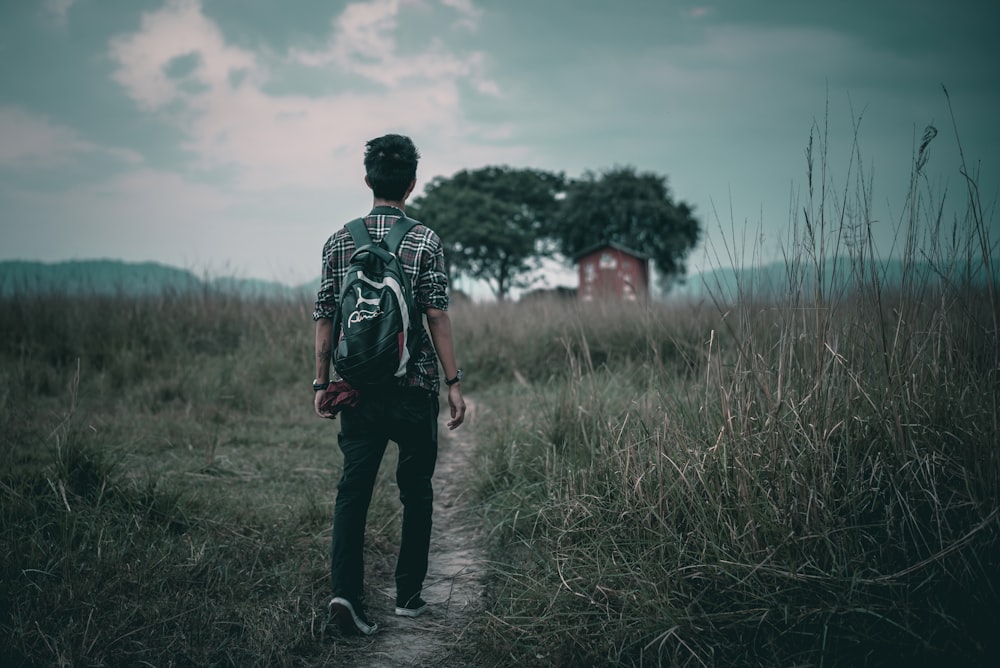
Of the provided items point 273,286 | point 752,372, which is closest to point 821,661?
point 752,372

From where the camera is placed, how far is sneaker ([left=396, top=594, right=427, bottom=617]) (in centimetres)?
272

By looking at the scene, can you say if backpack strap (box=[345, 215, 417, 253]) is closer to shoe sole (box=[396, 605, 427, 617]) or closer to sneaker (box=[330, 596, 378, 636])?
sneaker (box=[330, 596, 378, 636])

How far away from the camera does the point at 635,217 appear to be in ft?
117

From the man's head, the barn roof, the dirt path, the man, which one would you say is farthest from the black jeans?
the barn roof

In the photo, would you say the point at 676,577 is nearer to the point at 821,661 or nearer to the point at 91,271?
the point at 821,661

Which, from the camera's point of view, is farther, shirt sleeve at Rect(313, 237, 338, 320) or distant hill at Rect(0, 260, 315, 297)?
distant hill at Rect(0, 260, 315, 297)

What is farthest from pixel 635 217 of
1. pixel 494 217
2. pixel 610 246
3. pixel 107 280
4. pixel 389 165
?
pixel 389 165

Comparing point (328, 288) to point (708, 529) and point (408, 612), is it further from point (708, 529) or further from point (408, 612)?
point (708, 529)

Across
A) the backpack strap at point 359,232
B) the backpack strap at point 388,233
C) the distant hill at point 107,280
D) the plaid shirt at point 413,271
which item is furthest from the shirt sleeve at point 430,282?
the distant hill at point 107,280

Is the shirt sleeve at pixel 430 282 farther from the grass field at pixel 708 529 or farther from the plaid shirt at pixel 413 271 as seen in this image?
the grass field at pixel 708 529

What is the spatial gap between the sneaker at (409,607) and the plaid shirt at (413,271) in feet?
3.29

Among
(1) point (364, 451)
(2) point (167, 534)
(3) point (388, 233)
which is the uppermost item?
(3) point (388, 233)

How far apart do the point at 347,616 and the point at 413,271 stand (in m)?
1.49

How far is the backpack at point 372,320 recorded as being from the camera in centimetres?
231
